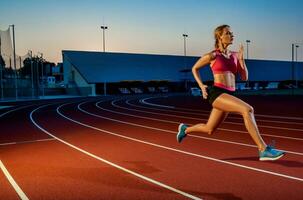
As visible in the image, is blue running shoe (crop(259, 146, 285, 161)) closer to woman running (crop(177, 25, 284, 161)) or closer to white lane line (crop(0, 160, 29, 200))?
woman running (crop(177, 25, 284, 161))

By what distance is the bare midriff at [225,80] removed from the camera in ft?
18.3

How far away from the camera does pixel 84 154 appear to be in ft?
27.9

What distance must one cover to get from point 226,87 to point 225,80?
0.11m

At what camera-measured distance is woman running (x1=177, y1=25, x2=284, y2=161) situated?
215 inches

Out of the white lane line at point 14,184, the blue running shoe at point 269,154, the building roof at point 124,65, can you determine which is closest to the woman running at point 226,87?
the blue running shoe at point 269,154

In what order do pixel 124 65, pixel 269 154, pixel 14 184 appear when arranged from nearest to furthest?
pixel 269 154, pixel 14 184, pixel 124 65

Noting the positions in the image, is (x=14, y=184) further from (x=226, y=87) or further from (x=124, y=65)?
(x=124, y=65)

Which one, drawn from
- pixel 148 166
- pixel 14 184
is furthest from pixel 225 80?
pixel 14 184

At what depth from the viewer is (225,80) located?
18.5 feet

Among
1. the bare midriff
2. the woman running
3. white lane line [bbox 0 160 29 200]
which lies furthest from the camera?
the bare midriff

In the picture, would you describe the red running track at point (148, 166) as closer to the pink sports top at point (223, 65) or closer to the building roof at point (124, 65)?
the pink sports top at point (223, 65)

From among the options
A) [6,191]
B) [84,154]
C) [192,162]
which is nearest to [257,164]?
[192,162]

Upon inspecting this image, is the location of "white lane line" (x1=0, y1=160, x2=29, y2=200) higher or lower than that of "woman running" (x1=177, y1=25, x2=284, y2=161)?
lower

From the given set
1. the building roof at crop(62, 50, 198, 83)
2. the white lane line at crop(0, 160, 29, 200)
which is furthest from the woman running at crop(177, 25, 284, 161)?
the building roof at crop(62, 50, 198, 83)
